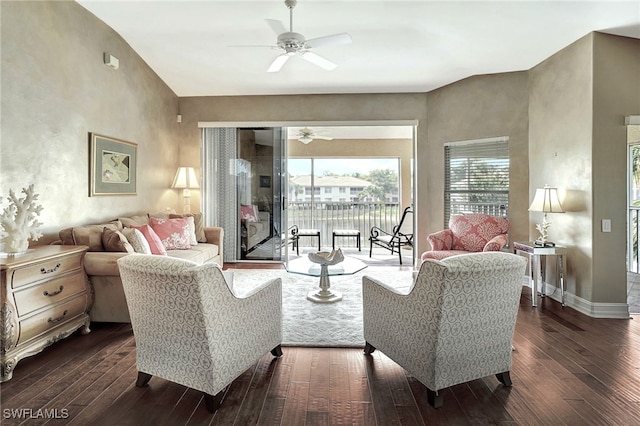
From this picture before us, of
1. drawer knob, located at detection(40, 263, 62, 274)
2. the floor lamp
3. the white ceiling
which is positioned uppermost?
the white ceiling

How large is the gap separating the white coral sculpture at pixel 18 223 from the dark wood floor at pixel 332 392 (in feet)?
2.81

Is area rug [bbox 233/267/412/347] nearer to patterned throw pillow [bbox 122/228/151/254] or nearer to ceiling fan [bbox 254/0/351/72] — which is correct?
patterned throw pillow [bbox 122/228/151/254]

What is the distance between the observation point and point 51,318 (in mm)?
2693

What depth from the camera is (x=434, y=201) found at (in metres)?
5.58

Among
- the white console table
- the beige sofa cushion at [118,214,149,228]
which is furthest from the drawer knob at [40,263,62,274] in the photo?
the white console table

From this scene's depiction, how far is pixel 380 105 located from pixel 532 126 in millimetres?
2196

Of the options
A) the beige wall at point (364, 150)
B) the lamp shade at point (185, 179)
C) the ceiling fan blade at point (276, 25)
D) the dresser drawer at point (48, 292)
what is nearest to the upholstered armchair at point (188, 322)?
the dresser drawer at point (48, 292)

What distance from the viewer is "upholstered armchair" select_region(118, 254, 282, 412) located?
1859 millimetres

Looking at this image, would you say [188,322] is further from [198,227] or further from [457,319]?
[198,227]

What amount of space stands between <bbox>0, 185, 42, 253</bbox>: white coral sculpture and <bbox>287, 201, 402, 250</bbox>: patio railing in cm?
569

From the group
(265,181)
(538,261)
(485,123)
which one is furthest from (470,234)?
(265,181)

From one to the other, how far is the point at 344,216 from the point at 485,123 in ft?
13.0

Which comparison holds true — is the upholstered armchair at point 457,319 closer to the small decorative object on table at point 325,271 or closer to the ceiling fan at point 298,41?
the small decorative object on table at point 325,271

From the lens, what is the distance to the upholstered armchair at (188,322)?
6.10 ft
